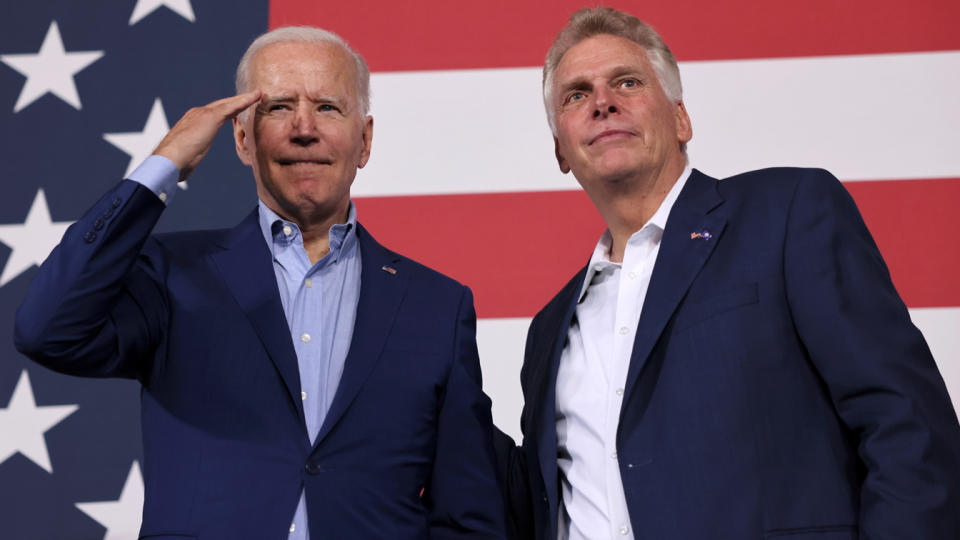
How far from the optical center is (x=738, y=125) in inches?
87.7

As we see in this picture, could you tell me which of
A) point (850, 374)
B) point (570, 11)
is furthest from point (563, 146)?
point (570, 11)

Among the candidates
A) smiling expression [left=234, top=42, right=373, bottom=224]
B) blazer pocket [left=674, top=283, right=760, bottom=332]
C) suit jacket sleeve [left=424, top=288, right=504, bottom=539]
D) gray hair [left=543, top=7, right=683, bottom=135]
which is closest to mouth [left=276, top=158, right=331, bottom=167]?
smiling expression [left=234, top=42, right=373, bottom=224]

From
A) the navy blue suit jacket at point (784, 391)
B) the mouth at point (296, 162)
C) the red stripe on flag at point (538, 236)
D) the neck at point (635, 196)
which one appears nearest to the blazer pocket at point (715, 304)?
the navy blue suit jacket at point (784, 391)

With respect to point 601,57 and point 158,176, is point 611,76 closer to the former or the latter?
point 601,57

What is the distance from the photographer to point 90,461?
208cm

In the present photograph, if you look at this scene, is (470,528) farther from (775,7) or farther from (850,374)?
(775,7)

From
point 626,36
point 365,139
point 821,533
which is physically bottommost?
point 821,533

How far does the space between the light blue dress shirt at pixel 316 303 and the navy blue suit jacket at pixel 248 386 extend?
3cm

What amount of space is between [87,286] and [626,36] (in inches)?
38.7

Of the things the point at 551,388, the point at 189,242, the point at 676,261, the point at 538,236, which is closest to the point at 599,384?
the point at 551,388

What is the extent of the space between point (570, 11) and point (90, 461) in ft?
5.24

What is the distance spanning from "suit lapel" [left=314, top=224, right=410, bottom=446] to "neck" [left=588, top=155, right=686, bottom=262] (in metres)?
0.37

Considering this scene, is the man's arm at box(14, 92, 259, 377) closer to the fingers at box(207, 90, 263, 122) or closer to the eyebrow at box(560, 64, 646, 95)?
the fingers at box(207, 90, 263, 122)

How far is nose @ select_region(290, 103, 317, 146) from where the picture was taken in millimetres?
1413
